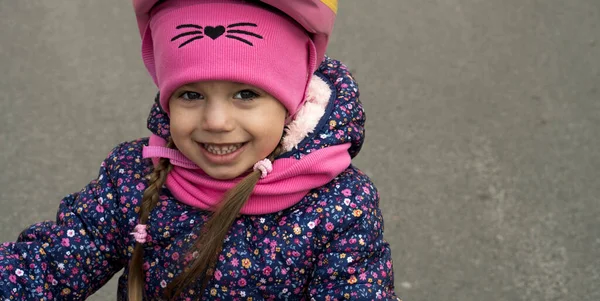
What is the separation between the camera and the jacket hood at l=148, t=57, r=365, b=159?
2123mm

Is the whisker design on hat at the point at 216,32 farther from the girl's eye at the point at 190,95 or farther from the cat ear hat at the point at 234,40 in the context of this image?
the girl's eye at the point at 190,95

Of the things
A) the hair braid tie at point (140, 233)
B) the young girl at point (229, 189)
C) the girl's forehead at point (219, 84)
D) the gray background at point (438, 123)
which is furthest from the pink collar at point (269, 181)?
the gray background at point (438, 123)

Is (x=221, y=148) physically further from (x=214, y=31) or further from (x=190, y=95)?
(x=214, y=31)

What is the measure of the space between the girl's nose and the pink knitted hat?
64 millimetres

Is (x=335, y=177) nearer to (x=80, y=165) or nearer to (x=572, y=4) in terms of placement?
(x=80, y=165)

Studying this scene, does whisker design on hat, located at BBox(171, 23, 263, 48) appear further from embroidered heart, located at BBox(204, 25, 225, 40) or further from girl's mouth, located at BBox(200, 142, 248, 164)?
girl's mouth, located at BBox(200, 142, 248, 164)

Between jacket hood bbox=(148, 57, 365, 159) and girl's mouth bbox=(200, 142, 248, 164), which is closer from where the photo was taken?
girl's mouth bbox=(200, 142, 248, 164)

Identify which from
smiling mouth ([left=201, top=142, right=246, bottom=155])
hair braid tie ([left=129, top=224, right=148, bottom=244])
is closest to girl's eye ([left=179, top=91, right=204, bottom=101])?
smiling mouth ([left=201, top=142, right=246, bottom=155])

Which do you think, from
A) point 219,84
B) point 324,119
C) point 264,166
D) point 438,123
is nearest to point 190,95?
point 219,84

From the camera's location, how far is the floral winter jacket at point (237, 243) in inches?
81.5

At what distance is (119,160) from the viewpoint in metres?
2.23

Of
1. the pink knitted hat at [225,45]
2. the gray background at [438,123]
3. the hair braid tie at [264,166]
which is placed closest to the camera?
the pink knitted hat at [225,45]

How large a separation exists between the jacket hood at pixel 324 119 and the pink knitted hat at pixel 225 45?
0.12 meters

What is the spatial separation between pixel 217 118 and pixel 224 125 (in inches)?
0.8
